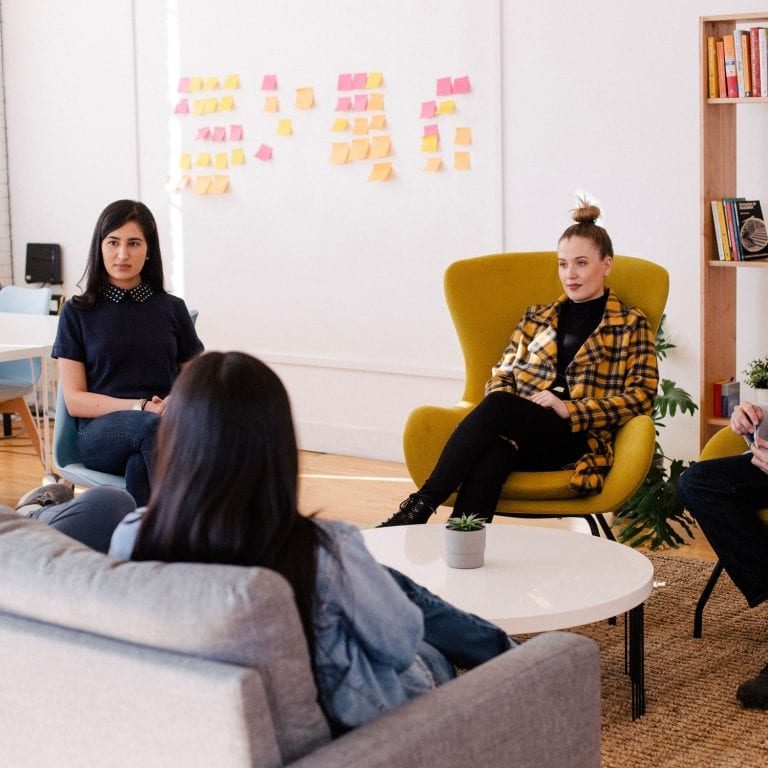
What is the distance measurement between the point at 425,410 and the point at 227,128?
8.59 ft

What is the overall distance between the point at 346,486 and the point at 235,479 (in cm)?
352

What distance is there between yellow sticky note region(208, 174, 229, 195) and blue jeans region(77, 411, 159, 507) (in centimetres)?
244

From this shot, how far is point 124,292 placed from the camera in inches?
142

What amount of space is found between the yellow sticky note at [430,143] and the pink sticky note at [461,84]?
203mm

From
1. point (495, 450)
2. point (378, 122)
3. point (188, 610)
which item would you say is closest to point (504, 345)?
point (495, 450)

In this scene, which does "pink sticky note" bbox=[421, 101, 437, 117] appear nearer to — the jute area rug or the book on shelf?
the book on shelf

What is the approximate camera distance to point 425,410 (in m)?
3.52

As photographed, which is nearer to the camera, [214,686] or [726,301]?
[214,686]

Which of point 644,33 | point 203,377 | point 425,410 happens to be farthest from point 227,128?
point 203,377

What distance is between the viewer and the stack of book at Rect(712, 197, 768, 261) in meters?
3.79

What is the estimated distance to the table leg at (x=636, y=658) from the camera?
261 cm

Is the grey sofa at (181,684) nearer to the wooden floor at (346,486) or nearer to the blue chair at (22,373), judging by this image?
the wooden floor at (346,486)

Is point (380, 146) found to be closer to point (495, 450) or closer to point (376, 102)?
point (376, 102)

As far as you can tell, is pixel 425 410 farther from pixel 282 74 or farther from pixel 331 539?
pixel 282 74
